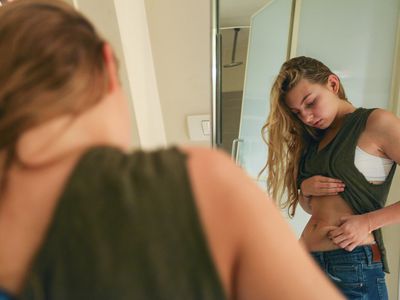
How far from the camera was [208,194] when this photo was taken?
0.32 metres

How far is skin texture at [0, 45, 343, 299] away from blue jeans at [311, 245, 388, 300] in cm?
71

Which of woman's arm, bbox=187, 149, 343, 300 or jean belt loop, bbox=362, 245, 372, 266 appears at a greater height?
woman's arm, bbox=187, 149, 343, 300

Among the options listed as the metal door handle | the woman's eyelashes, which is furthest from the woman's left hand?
the metal door handle

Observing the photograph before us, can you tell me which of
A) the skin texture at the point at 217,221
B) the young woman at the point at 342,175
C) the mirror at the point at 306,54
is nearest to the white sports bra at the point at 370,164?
the young woman at the point at 342,175

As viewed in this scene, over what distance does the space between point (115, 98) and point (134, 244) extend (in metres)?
0.17

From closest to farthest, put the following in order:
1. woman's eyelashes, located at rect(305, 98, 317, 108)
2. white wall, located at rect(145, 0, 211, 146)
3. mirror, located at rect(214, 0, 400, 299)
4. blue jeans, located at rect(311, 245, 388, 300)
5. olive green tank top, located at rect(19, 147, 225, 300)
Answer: olive green tank top, located at rect(19, 147, 225, 300)
blue jeans, located at rect(311, 245, 388, 300)
woman's eyelashes, located at rect(305, 98, 317, 108)
white wall, located at rect(145, 0, 211, 146)
mirror, located at rect(214, 0, 400, 299)

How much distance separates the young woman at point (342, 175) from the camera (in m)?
0.97

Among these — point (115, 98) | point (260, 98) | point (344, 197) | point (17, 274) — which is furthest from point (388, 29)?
point (17, 274)

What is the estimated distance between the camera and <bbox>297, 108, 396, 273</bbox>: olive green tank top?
39.5 inches

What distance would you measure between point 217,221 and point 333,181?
2.61ft

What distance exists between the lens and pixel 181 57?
61.8 inches

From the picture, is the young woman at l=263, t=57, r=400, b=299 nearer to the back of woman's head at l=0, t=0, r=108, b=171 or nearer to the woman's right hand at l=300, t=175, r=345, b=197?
the woman's right hand at l=300, t=175, r=345, b=197

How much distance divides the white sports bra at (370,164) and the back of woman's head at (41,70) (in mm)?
827

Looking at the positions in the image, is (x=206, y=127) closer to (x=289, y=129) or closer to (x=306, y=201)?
(x=289, y=129)
